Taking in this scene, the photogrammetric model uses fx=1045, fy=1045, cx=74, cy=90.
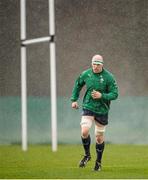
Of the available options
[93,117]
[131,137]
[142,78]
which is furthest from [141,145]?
[93,117]

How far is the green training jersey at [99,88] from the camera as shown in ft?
45.1

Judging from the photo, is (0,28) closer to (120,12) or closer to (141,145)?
(120,12)

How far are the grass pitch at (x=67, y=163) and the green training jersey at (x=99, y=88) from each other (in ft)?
2.83

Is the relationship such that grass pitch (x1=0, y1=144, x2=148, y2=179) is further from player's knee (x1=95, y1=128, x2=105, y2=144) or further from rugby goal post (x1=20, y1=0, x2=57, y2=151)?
rugby goal post (x1=20, y1=0, x2=57, y2=151)

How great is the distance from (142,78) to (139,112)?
140 centimetres

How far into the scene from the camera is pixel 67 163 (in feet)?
50.1

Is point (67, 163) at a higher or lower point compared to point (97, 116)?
lower

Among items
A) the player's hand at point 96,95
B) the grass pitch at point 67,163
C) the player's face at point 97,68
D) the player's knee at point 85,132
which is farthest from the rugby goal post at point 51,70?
the player's knee at point 85,132

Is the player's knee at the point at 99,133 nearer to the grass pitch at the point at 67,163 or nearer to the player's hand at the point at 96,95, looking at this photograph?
the grass pitch at the point at 67,163

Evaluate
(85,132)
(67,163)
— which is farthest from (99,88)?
(67,163)

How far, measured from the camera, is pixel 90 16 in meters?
22.2

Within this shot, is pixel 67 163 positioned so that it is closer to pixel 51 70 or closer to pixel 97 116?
pixel 97 116

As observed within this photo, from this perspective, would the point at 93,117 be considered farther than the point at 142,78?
No

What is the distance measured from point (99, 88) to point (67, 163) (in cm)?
187
